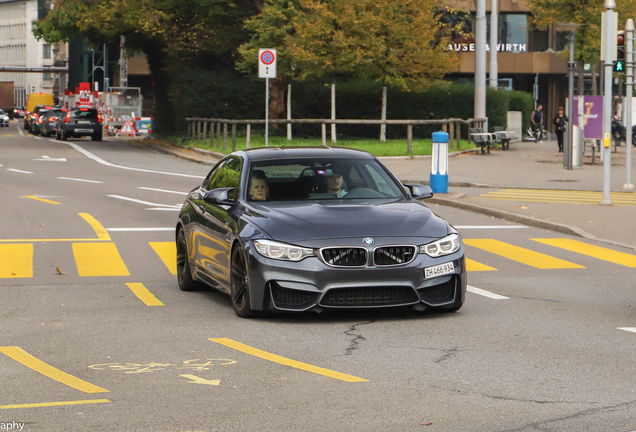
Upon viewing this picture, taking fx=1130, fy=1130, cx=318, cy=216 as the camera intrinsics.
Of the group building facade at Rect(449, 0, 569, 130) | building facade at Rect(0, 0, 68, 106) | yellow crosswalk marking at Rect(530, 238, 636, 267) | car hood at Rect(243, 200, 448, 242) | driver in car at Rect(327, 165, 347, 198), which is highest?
building facade at Rect(0, 0, 68, 106)

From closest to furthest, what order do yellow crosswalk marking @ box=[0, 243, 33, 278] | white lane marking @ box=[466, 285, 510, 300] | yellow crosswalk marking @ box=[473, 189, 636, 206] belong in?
white lane marking @ box=[466, 285, 510, 300], yellow crosswalk marking @ box=[0, 243, 33, 278], yellow crosswalk marking @ box=[473, 189, 636, 206]

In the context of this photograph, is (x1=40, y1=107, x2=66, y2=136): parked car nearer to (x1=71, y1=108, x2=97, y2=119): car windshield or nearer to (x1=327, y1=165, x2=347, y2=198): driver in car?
(x1=71, y1=108, x2=97, y2=119): car windshield

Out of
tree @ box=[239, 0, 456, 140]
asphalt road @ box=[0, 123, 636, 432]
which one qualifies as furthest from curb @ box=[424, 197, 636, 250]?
tree @ box=[239, 0, 456, 140]

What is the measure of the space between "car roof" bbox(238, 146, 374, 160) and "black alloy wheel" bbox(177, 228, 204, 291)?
112 centimetres

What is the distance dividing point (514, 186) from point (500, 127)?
1886 cm

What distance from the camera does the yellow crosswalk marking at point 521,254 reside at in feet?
41.6

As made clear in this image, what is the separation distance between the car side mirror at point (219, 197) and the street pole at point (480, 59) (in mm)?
30360

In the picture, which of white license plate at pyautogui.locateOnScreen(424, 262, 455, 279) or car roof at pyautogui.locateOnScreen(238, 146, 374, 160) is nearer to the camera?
white license plate at pyautogui.locateOnScreen(424, 262, 455, 279)

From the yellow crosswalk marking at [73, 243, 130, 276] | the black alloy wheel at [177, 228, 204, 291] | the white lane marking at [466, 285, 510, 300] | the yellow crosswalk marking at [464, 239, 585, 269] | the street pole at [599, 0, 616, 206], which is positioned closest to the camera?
the white lane marking at [466, 285, 510, 300]

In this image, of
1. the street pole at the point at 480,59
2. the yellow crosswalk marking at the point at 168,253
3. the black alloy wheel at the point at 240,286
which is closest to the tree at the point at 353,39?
the street pole at the point at 480,59

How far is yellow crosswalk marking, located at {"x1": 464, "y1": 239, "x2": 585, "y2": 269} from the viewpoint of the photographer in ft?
41.6

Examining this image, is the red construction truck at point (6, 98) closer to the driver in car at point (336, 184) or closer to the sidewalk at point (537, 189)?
the sidewalk at point (537, 189)

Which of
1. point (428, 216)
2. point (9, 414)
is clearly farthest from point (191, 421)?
point (428, 216)

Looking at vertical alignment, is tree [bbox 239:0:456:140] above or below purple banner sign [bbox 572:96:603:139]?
above
